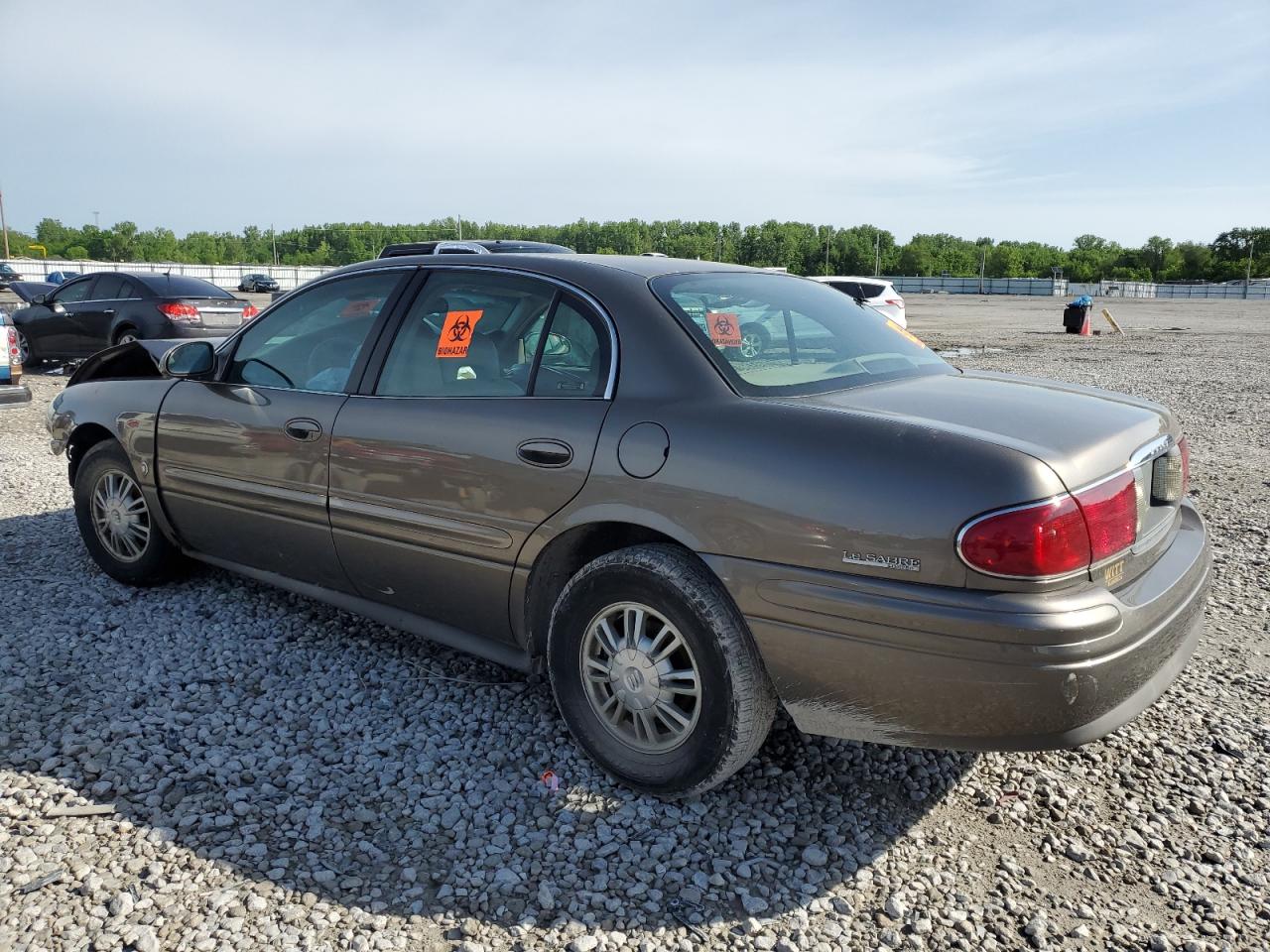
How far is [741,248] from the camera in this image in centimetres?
15000

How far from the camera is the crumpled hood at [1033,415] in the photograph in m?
2.51

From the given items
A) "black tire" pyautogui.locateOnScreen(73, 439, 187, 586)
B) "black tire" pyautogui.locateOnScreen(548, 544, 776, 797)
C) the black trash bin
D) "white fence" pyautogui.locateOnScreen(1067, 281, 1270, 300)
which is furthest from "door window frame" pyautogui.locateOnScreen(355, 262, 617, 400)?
"white fence" pyautogui.locateOnScreen(1067, 281, 1270, 300)

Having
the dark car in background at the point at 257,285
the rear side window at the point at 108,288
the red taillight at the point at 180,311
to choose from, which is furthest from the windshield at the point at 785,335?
the dark car in background at the point at 257,285

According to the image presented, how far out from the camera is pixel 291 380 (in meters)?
4.00

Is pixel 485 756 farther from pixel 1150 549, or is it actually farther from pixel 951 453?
pixel 1150 549

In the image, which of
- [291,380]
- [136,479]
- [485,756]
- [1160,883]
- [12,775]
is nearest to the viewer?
[1160,883]

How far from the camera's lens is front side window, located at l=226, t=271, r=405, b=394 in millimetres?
3824

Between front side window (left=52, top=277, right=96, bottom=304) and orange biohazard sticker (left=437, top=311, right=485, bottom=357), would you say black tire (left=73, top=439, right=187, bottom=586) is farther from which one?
front side window (left=52, top=277, right=96, bottom=304)

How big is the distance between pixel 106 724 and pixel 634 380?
2.22m

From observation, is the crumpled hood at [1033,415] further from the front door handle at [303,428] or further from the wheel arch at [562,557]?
the front door handle at [303,428]

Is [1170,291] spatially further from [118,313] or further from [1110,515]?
[1110,515]

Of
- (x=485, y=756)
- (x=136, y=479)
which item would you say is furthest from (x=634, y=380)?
(x=136, y=479)

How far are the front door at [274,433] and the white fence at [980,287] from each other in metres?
79.2

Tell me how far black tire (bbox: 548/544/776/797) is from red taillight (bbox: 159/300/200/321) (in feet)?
40.0
